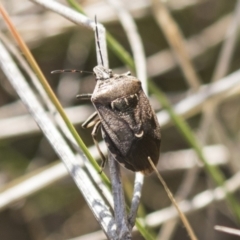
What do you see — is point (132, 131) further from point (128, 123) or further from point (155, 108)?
point (155, 108)

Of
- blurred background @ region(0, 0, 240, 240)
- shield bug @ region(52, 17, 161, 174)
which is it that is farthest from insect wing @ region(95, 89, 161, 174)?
blurred background @ region(0, 0, 240, 240)

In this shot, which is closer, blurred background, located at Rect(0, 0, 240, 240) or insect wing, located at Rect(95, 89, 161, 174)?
insect wing, located at Rect(95, 89, 161, 174)

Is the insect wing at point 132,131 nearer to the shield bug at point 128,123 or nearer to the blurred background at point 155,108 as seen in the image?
the shield bug at point 128,123

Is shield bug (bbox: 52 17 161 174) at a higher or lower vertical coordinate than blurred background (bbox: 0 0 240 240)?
lower

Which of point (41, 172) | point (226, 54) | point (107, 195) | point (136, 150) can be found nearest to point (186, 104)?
point (226, 54)

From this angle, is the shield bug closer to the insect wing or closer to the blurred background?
the insect wing

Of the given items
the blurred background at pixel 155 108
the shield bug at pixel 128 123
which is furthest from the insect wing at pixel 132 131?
the blurred background at pixel 155 108
